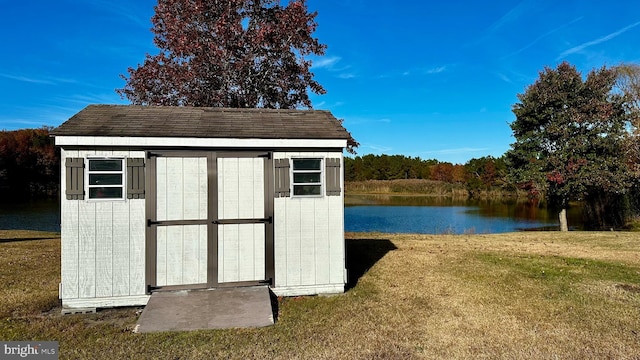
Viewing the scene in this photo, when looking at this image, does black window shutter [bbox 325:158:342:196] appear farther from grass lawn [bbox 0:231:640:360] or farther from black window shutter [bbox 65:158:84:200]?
black window shutter [bbox 65:158:84:200]

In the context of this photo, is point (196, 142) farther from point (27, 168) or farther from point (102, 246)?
point (27, 168)

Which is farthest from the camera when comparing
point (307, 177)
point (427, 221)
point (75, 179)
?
point (427, 221)

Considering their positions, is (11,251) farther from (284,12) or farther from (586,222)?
(586,222)

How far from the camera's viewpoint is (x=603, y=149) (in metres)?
16.9

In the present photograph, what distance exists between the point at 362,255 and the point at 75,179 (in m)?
7.34

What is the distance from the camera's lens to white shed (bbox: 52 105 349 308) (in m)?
6.26

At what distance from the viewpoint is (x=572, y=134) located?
1712cm

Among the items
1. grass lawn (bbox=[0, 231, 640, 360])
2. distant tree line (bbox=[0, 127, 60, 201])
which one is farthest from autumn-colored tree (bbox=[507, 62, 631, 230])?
distant tree line (bbox=[0, 127, 60, 201])

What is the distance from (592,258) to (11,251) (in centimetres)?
1683

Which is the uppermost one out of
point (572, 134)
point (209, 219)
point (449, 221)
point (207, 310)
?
point (572, 134)

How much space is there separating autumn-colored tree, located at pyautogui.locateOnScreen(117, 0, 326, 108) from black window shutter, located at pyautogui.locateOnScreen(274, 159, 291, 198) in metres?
8.59

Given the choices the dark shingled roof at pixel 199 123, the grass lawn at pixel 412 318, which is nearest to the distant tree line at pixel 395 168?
the grass lawn at pixel 412 318

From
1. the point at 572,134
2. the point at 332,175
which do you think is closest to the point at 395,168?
the point at 572,134

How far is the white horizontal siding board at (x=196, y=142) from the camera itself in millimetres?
6211
